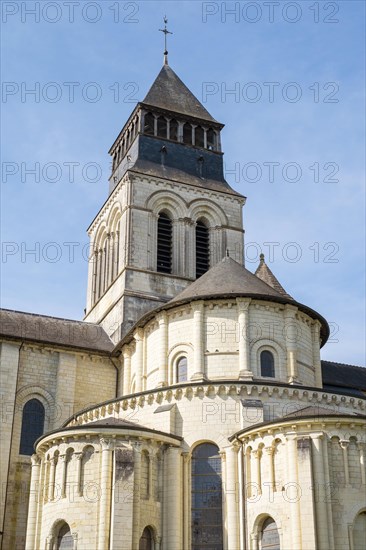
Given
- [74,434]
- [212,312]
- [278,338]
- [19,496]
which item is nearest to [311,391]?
[278,338]

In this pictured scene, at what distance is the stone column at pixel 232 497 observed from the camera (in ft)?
73.3

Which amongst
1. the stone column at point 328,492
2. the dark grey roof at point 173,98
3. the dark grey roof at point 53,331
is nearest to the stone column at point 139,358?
the dark grey roof at point 53,331

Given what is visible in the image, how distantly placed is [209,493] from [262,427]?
2900 millimetres

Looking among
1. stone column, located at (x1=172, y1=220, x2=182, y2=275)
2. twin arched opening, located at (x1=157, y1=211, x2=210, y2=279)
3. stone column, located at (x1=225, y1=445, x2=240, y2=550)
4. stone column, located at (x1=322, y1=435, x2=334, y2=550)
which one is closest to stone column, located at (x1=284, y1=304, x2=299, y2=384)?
stone column, located at (x1=225, y1=445, x2=240, y2=550)

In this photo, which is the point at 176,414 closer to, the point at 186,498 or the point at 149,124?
the point at 186,498

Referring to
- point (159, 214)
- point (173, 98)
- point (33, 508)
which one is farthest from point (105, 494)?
point (173, 98)

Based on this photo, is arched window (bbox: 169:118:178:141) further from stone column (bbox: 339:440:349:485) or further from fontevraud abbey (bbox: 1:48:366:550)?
→ stone column (bbox: 339:440:349:485)

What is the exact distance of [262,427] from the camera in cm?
2255

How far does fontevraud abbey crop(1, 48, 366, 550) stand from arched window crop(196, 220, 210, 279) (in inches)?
5.3

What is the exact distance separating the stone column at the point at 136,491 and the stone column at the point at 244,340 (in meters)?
4.75

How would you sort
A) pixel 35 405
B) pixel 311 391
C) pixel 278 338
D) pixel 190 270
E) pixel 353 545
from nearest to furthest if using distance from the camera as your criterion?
pixel 353 545 → pixel 311 391 → pixel 278 338 → pixel 35 405 → pixel 190 270

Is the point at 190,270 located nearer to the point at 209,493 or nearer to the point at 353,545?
the point at 209,493

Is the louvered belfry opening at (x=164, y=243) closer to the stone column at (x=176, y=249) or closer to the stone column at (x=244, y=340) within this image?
the stone column at (x=176, y=249)

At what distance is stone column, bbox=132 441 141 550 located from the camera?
2167 centimetres
